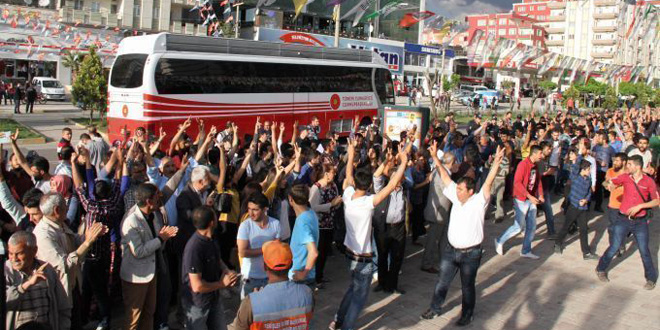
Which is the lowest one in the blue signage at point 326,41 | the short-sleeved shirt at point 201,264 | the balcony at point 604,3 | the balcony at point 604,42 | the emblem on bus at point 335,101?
the short-sleeved shirt at point 201,264

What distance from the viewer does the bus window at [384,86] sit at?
23.2m

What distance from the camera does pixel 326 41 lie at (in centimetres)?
4962

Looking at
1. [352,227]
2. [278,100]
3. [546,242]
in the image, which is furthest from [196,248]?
[278,100]

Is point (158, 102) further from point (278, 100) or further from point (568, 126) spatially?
point (568, 126)

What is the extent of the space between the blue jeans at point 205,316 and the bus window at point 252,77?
12370mm

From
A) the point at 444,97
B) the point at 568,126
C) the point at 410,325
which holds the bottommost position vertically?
the point at 410,325

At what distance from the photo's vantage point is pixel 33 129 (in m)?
23.2

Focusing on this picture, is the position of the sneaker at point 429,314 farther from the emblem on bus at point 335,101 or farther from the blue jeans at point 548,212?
the emblem on bus at point 335,101

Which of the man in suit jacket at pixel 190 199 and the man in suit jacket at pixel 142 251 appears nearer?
the man in suit jacket at pixel 142 251

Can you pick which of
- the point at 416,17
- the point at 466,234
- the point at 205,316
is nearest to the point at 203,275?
the point at 205,316

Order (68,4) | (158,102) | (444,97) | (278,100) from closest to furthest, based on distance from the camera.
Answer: (158,102)
(278,100)
(68,4)
(444,97)

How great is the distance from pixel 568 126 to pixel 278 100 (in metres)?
9.21

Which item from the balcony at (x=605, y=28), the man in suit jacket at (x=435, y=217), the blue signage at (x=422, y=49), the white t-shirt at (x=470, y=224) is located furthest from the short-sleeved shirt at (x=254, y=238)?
the balcony at (x=605, y=28)

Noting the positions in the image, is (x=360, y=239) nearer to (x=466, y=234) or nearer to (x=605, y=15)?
(x=466, y=234)
